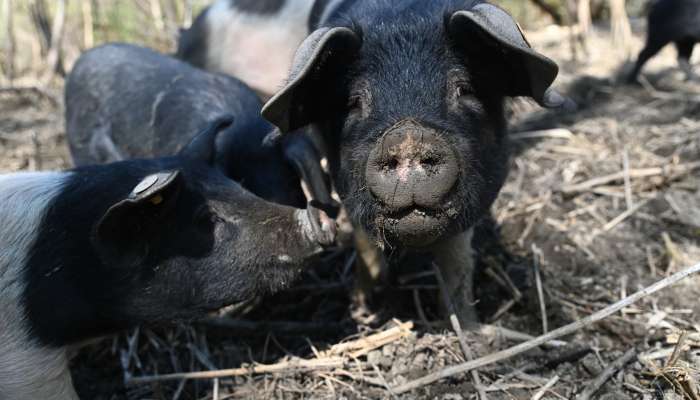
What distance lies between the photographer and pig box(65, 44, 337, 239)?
3262 millimetres

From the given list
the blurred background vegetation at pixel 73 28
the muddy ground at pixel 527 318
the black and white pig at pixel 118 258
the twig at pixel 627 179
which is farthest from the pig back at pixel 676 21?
the black and white pig at pixel 118 258

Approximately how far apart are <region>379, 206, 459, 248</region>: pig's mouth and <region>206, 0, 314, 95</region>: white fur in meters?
3.16

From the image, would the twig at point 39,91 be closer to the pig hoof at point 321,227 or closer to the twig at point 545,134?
the twig at point 545,134

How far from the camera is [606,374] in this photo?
8.68 ft

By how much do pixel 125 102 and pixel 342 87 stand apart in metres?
2.07

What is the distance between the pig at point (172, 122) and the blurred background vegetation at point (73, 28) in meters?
2.74

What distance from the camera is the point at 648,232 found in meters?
3.78

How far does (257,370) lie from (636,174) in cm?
276

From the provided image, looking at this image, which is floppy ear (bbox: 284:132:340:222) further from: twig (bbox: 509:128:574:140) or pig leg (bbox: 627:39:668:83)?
pig leg (bbox: 627:39:668:83)

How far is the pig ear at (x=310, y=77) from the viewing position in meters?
2.32

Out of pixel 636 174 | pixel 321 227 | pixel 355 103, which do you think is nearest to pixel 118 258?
pixel 321 227

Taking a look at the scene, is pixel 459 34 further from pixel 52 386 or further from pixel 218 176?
pixel 52 386

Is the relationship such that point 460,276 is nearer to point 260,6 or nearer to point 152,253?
point 152,253

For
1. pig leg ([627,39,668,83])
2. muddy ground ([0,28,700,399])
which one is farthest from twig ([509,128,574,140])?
pig leg ([627,39,668,83])
